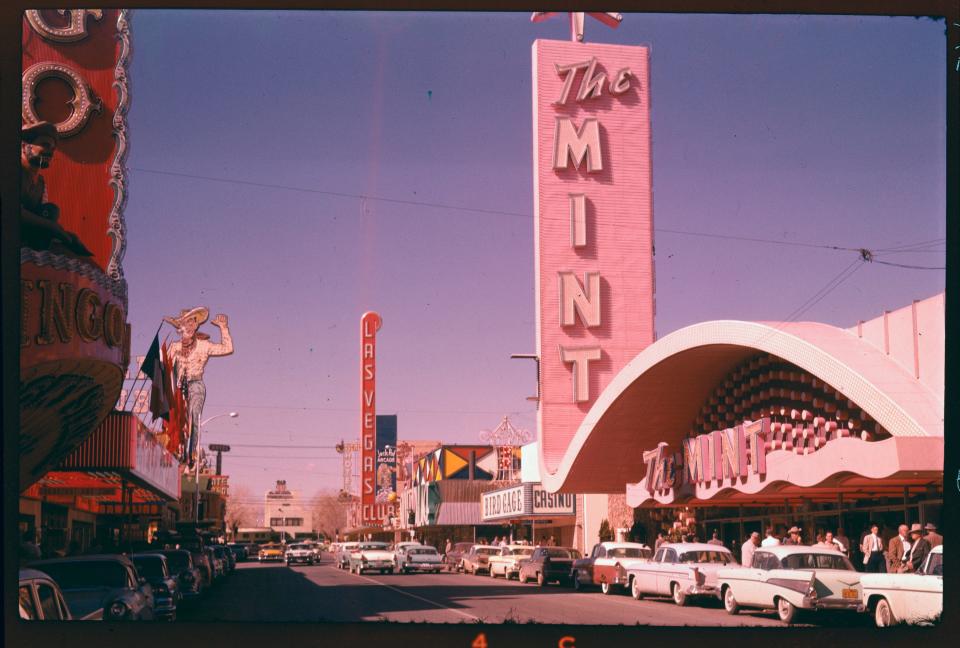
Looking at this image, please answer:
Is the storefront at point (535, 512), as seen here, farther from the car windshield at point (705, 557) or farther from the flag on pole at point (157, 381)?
the car windshield at point (705, 557)

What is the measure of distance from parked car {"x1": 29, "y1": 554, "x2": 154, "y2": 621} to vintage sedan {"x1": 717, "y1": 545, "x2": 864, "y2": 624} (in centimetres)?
813

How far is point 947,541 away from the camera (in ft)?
18.9

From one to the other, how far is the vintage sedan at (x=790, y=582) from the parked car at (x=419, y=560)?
83.8 ft

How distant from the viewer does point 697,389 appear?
36.2 meters

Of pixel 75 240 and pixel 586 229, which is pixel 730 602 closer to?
pixel 75 240

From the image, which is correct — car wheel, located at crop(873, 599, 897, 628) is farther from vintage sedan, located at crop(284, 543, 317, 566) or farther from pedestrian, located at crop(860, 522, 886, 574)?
vintage sedan, located at crop(284, 543, 317, 566)

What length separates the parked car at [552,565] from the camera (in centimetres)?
3447

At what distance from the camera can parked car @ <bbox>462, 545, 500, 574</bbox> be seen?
4425 centimetres

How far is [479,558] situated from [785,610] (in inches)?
1165

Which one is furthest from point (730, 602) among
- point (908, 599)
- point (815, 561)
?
point (908, 599)

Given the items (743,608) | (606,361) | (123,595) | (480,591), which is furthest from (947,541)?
(606,361)

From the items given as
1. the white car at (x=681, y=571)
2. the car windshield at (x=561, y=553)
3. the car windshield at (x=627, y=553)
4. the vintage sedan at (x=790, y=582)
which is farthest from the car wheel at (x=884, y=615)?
the car windshield at (x=561, y=553)

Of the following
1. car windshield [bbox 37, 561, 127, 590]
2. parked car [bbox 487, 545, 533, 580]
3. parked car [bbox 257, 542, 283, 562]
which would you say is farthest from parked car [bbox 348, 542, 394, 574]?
car windshield [bbox 37, 561, 127, 590]

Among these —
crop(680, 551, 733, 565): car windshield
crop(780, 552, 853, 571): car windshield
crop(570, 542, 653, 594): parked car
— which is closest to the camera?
crop(780, 552, 853, 571): car windshield
